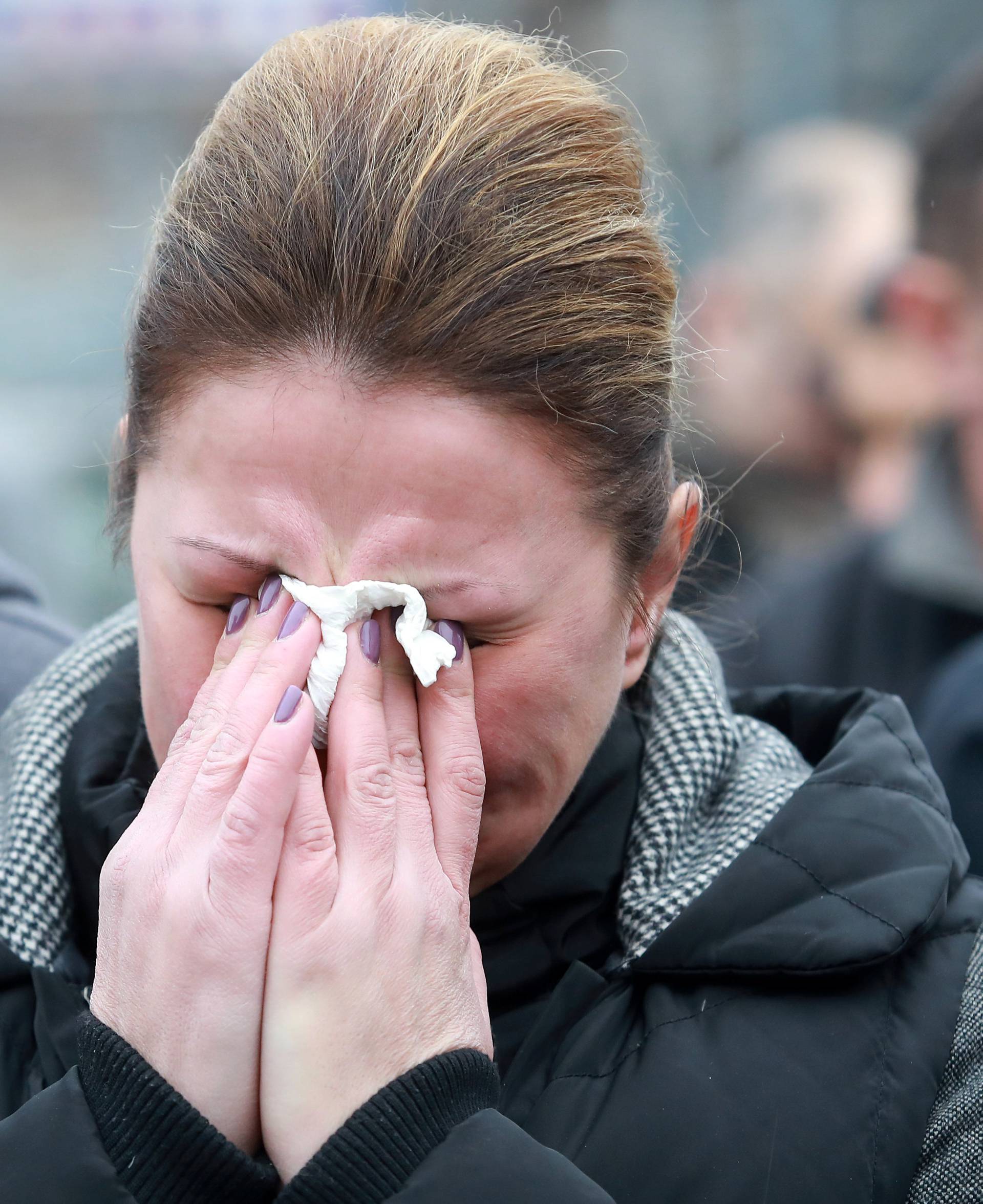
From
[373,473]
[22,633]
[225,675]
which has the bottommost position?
[22,633]

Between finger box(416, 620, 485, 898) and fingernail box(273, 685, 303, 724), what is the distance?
187 millimetres

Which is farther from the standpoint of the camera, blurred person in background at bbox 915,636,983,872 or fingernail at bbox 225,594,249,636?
blurred person in background at bbox 915,636,983,872

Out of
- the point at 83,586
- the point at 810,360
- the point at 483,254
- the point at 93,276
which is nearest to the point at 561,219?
the point at 483,254

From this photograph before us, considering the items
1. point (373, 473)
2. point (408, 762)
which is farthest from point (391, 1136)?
point (373, 473)

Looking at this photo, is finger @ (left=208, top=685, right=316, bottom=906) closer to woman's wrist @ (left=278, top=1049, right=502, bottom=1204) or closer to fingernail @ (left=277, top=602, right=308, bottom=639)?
fingernail @ (left=277, top=602, right=308, bottom=639)

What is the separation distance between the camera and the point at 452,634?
1799 millimetres

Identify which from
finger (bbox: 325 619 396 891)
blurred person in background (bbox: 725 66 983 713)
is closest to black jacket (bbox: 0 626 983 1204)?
finger (bbox: 325 619 396 891)

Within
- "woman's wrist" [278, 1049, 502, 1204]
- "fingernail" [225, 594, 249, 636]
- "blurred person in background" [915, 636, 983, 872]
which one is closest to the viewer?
"woman's wrist" [278, 1049, 502, 1204]

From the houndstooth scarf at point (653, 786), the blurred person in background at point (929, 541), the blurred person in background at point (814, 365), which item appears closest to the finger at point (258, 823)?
the houndstooth scarf at point (653, 786)

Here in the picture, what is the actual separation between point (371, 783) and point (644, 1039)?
52 cm

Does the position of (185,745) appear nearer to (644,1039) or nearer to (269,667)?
(269,667)

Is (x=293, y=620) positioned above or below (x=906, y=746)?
above

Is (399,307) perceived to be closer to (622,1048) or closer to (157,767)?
(157,767)

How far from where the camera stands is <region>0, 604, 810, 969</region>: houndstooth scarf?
6.47 ft
